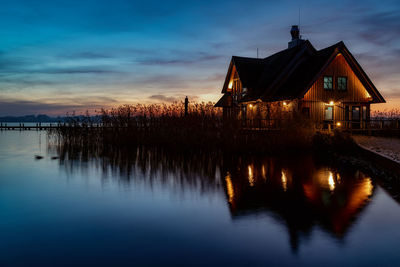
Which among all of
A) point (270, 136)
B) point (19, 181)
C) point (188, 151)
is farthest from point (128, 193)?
point (270, 136)

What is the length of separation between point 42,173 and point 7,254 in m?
9.78

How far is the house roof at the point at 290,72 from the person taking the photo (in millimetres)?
26656

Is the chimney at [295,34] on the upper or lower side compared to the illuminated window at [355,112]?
upper

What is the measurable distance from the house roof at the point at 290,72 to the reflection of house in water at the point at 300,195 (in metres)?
14.1

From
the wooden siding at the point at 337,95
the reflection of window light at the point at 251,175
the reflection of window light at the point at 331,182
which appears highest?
the wooden siding at the point at 337,95

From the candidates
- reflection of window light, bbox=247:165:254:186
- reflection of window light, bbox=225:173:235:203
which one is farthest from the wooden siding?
reflection of window light, bbox=225:173:235:203

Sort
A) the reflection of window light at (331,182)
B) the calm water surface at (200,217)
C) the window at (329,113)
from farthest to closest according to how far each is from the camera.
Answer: the window at (329,113)
the reflection of window light at (331,182)
the calm water surface at (200,217)

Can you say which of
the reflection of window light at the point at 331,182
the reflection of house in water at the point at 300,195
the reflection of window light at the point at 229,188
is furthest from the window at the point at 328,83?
the reflection of window light at the point at 229,188

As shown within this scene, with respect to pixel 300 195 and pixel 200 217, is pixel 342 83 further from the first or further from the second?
pixel 200 217

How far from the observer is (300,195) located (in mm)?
9297

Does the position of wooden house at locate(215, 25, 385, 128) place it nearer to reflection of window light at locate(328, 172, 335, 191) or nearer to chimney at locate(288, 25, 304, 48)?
chimney at locate(288, 25, 304, 48)

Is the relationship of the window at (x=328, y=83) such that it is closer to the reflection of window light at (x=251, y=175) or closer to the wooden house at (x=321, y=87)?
the wooden house at (x=321, y=87)

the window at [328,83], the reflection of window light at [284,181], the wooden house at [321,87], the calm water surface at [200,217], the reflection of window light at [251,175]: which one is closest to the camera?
the calm water surface at [200,217]

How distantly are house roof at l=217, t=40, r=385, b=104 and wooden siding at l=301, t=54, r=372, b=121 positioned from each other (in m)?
0.49
